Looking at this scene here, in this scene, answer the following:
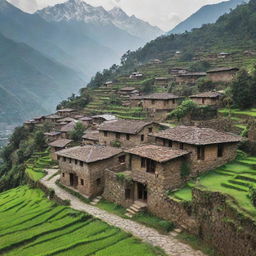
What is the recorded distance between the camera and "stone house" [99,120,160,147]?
40.7 metres

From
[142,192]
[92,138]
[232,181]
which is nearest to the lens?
[232,181]

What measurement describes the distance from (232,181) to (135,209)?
826 centimetres

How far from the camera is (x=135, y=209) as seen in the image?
88.5ft

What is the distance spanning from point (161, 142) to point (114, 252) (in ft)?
43.7

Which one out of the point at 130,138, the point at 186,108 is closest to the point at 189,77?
the point at 186,108

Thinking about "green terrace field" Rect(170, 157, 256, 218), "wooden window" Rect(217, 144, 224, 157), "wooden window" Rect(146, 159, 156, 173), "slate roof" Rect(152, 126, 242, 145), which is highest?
"slate roof" Rect(152, 126, 242, 145)

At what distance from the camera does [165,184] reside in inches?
998

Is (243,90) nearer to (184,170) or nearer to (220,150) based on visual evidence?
(220,150)

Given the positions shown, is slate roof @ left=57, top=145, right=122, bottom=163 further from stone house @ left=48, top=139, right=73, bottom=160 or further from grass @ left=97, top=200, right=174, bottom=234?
stone house @ left=48, top=139, right=73, bottom=160

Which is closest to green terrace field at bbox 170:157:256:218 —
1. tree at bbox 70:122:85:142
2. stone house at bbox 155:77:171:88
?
tree at bbox 70:122:85:142

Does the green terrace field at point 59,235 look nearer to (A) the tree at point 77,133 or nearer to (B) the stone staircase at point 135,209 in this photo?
(B) the stone staircase at point 135,209

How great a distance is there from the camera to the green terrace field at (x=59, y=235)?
21328 millimetres

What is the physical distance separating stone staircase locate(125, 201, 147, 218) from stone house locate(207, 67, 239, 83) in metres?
42.4

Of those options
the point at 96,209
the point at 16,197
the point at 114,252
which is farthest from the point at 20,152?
the point at 114,252
